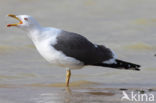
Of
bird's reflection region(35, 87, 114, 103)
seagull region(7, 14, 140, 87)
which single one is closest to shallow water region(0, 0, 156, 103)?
bird's reflection region(35, 87, 114, 103)

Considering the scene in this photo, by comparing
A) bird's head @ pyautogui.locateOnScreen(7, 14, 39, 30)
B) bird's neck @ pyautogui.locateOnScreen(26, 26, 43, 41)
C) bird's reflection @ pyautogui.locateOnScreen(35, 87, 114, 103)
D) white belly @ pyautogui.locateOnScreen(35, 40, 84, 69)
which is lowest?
bird's reflection @ pyautogui.locateOnScreen(35, 87, 114, 103)

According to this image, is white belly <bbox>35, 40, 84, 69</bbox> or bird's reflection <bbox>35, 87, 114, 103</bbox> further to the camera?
white belly <bbox>35, 40, 84, 69</bbox>

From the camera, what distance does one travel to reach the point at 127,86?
7.80 metres

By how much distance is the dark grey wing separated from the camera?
768 cm

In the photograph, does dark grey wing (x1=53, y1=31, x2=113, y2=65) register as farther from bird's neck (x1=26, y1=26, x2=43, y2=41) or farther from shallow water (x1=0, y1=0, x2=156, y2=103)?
shallow water (x1=0, y1=0, x2=156, y2=103)

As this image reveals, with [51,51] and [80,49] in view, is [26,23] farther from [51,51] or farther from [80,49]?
[80,49]

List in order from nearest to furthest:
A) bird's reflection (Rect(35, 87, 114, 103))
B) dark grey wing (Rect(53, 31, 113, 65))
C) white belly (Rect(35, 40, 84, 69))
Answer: bird's reflection (Rect(35, 87, 114, 103)) → white belly (Rect(35, 40, 84, 69)) → dark grey wing (Rect(53, 31, 113, 65))

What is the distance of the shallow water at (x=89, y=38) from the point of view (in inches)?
300

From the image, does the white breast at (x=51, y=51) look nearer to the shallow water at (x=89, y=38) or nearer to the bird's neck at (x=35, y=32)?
the bird's neck at (x=35, y=32)

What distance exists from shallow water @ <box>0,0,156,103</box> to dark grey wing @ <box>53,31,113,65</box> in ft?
1.18

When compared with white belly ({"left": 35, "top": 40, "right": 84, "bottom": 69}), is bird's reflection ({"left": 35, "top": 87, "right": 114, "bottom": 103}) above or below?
below

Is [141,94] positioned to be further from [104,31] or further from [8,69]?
[104,31]

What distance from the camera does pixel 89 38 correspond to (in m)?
11.2

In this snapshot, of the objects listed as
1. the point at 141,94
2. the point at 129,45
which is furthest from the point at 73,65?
the point at 129,45
